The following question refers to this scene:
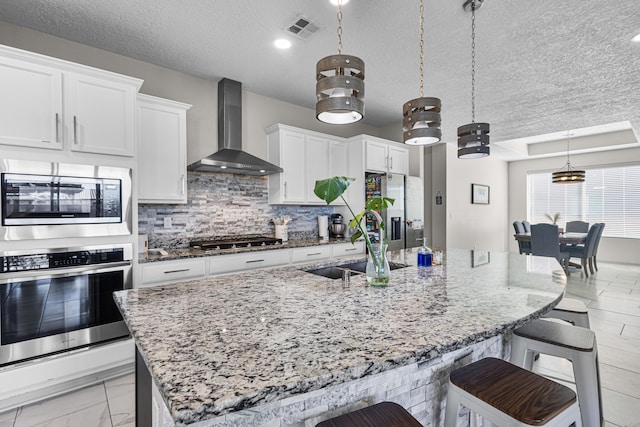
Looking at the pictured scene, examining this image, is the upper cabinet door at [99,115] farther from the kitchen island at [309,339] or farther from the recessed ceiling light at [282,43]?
the kitchen island at [309,339]

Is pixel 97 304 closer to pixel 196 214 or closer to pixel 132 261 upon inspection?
pixel 132 261

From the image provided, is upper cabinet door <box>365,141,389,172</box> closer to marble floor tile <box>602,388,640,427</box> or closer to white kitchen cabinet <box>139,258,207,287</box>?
white kitchen cabinet <box>139,258,207,287</box>

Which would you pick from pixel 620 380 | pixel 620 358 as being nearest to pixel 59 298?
pixel 620 380

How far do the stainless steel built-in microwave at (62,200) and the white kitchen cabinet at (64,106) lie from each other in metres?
0.17

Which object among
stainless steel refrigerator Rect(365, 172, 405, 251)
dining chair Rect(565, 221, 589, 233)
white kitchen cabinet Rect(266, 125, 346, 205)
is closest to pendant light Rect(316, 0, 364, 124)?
white kitchen cabinet Rect(266, 125, 346, 205)

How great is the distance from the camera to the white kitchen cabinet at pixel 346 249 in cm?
395

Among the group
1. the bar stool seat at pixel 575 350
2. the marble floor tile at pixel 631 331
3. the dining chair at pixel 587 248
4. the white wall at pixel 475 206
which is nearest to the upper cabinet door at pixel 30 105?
the bar stool seat at pixel 575 350

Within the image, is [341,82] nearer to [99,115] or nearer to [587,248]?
[99,115]

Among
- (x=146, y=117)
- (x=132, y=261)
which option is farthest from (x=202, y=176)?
(x=132, y=261)

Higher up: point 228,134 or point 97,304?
point 228,134

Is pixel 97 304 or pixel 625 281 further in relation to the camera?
pixel 625 281

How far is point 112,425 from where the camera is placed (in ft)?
6.10

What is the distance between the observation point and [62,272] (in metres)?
2.15

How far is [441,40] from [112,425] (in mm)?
3598
